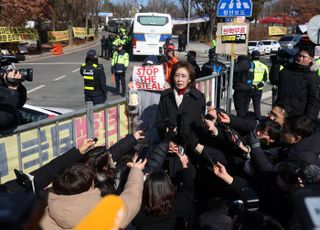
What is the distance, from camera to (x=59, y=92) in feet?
49.1

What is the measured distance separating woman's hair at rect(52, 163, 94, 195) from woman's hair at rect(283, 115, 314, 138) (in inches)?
73.0

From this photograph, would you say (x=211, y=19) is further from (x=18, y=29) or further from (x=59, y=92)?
(x=59, y=92)

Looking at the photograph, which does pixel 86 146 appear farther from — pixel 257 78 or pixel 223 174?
pixel 257 78

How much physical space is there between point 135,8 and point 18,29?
5627 cm

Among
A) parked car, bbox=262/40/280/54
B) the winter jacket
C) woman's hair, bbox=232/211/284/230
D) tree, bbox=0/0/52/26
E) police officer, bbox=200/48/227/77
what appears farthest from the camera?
parked car, bbox=262/40/280/54

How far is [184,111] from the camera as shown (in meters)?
4.47

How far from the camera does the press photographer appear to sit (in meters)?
3.61

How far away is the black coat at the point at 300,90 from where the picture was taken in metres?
5.60

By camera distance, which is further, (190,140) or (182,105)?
(182,105)

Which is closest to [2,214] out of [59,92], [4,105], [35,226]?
Result: [35,226]

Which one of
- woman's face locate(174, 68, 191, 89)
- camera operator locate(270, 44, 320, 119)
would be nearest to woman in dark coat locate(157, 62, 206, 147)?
woman's face locate(174, 68, 191, 89)

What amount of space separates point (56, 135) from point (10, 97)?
85cm

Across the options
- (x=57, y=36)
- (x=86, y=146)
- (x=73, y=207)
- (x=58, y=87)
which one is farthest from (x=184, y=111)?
(x=57, y=36)

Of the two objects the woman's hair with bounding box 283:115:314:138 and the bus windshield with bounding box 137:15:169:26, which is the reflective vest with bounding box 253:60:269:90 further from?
the bus windshield with bounding box 137:15:169:26
